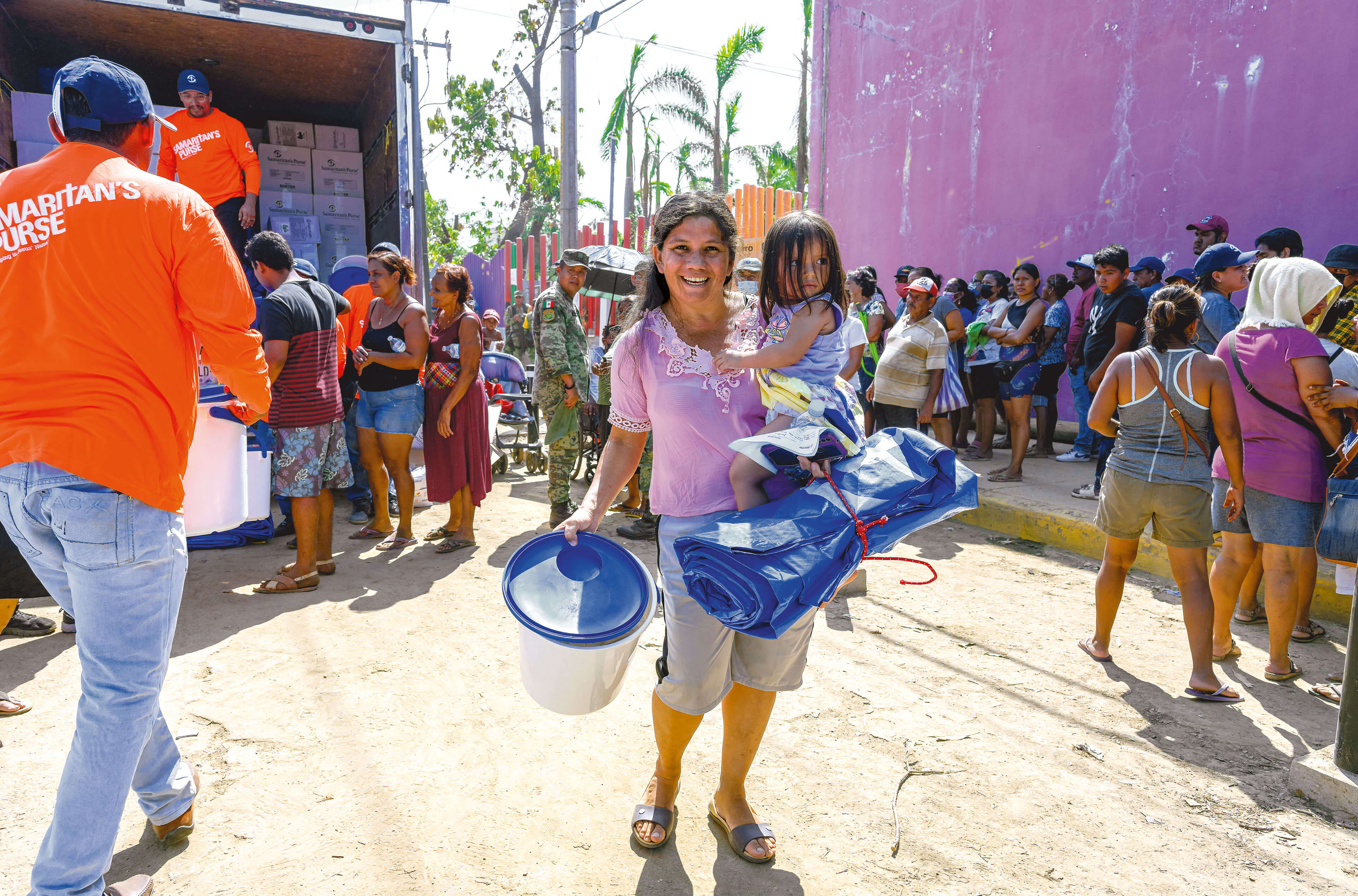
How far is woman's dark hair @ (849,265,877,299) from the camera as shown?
7012mm

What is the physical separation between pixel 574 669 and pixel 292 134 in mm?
8368

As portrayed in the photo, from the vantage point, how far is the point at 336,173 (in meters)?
8.56

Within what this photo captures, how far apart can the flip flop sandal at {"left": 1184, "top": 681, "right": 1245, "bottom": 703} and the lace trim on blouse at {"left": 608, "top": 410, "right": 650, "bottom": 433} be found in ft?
9.31

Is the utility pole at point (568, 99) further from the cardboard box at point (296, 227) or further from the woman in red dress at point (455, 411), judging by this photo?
the woman in red dress at point (455, 411)

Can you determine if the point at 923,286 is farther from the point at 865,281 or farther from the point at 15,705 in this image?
the point at 15,705

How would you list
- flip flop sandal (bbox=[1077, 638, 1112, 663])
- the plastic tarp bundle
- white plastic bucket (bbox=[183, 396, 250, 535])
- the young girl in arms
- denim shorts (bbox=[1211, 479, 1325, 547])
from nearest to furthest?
the plastic tarp bundle < the young girl in arms < white plastic bucket (bbox=[183, 396, 250, 535]) < denim shorts (bbox=[1211, 479, 1325, 547]) < flip flop sandal (bbox=[1077, 638, 1112, 663])

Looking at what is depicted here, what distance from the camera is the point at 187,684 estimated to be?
11.7 ft

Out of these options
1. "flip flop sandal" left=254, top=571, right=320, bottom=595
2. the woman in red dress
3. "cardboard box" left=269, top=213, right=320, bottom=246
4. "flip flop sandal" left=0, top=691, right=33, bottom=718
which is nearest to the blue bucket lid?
"flip flop sandal" left=0, top=691, right=33, bottom=718

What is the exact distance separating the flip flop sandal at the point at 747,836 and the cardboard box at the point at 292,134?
27.9 ft

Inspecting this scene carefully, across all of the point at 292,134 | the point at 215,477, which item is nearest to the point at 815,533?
the point at 215,477

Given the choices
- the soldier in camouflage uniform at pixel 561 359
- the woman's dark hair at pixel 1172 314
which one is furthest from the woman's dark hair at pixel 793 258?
the soldier in camouflage uniform at pixel 561 359

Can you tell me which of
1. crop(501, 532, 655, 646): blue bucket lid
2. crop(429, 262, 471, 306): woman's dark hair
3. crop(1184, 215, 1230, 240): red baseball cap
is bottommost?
crop(501, 532, 655, 646): blue bucket lid

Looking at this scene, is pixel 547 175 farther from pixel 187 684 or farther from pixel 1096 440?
pixel 187 684

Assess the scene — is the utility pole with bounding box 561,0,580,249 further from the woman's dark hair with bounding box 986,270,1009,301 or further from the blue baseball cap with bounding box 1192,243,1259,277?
the blue baseball cap with bounding box 1192,243,1259,277
